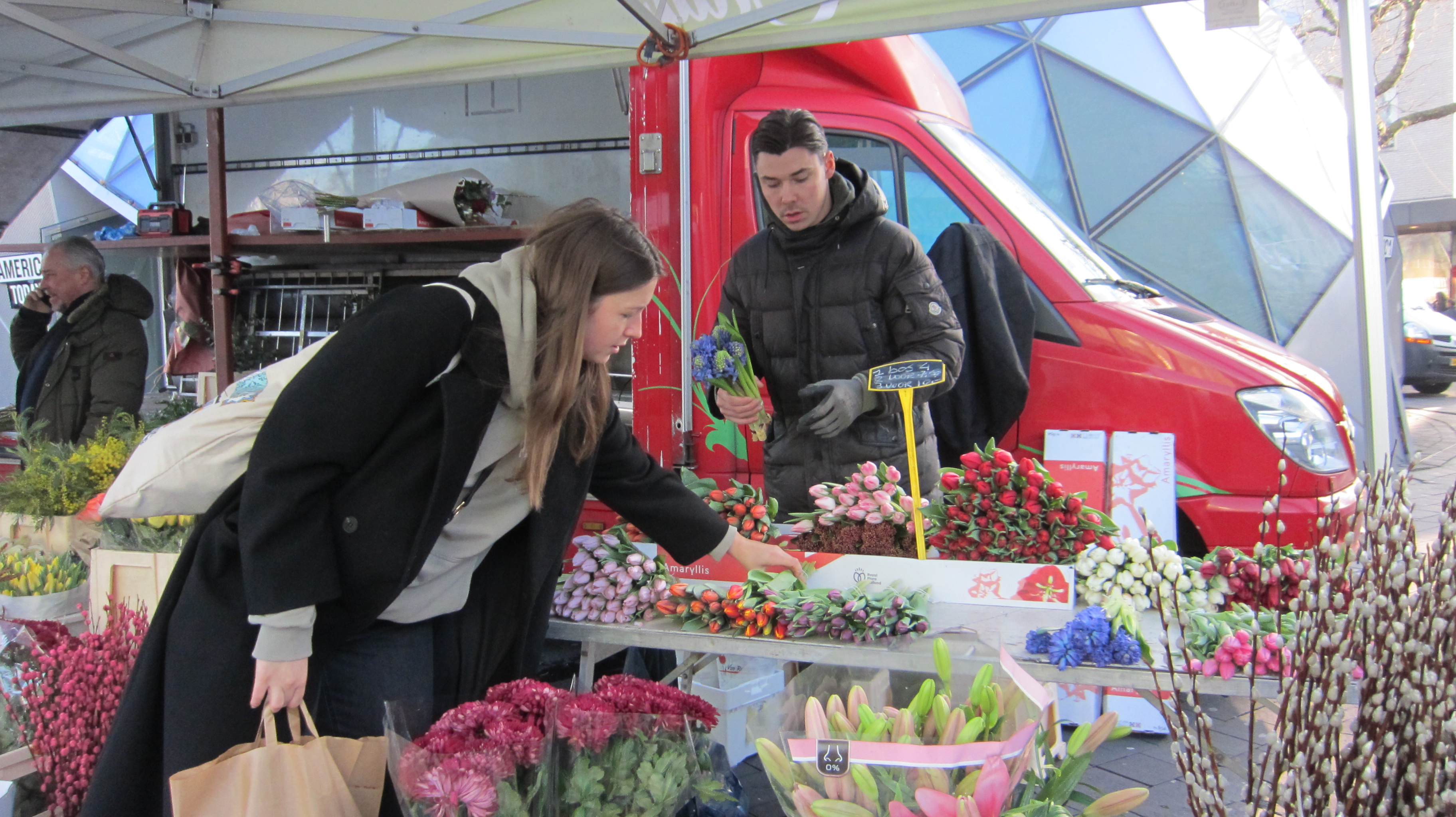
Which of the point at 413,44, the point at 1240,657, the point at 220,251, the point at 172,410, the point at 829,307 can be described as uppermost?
the point at 413,44

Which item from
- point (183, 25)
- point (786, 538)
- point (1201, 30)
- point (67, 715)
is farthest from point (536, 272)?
point (1201, 30)

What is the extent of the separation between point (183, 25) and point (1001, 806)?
4.02 meters

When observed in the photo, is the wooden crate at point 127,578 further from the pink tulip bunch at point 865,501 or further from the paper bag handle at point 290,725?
the pink tulip bunch at point 865,501

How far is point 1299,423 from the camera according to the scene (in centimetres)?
310

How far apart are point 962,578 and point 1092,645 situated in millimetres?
345

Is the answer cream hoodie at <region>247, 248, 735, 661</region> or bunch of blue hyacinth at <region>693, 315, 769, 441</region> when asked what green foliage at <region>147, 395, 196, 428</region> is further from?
cream hoodie at <region>247, 248, 735, 661</region>

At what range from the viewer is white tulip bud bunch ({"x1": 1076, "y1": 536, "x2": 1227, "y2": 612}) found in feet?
6.39

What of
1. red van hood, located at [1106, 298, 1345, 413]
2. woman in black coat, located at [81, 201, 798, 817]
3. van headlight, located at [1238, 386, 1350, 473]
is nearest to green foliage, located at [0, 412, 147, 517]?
woman in black coat, located at [81, 201, 798, 817]

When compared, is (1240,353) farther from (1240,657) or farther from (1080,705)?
(1240,657)

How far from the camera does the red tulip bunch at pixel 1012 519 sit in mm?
2150

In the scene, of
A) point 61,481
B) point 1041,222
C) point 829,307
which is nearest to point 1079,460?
point 1041,222

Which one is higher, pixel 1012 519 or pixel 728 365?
pixel 728 365

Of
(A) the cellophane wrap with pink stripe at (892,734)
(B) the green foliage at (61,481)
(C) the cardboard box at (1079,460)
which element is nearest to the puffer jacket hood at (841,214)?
(C) the cardboard box at (1079,460)

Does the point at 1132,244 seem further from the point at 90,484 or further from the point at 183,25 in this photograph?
the point at 90,484
